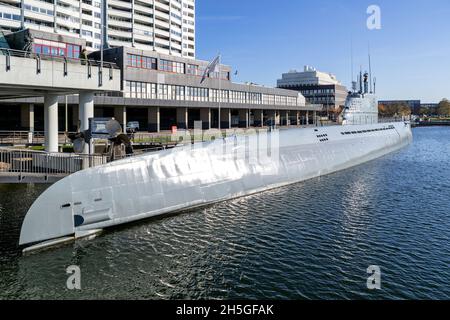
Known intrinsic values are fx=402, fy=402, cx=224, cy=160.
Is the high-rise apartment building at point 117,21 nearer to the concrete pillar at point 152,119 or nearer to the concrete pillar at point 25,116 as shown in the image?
the concrete pillar at point 152,119

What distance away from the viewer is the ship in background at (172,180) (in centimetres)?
1734

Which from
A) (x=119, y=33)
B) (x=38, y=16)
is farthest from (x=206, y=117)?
(x=119, y=33)

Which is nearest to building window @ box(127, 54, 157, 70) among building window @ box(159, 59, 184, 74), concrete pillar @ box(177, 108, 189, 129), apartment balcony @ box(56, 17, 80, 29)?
building window @ box(159, 59, 184, 74)

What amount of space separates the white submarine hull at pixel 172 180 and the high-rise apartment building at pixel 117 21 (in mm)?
67070

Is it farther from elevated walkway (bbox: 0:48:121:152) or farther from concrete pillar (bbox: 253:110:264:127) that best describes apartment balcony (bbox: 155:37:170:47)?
elevated walkway (bbox: 0:48:121:152)

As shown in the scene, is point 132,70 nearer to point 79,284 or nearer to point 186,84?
point 186,84

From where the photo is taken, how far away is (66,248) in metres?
17.0

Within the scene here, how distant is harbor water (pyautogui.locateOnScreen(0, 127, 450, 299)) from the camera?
1340cm

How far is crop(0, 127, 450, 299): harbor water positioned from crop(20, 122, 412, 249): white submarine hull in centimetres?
81

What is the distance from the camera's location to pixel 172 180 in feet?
71.7

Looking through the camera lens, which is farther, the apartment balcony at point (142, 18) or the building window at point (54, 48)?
the apartment balcony at point (142, 18)

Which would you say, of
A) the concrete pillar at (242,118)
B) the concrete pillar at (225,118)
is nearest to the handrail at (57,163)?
the concrete pillar at (225,118)

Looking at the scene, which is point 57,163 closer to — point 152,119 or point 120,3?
point 152,119

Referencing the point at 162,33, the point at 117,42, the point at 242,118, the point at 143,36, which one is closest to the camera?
the point at 242,118
